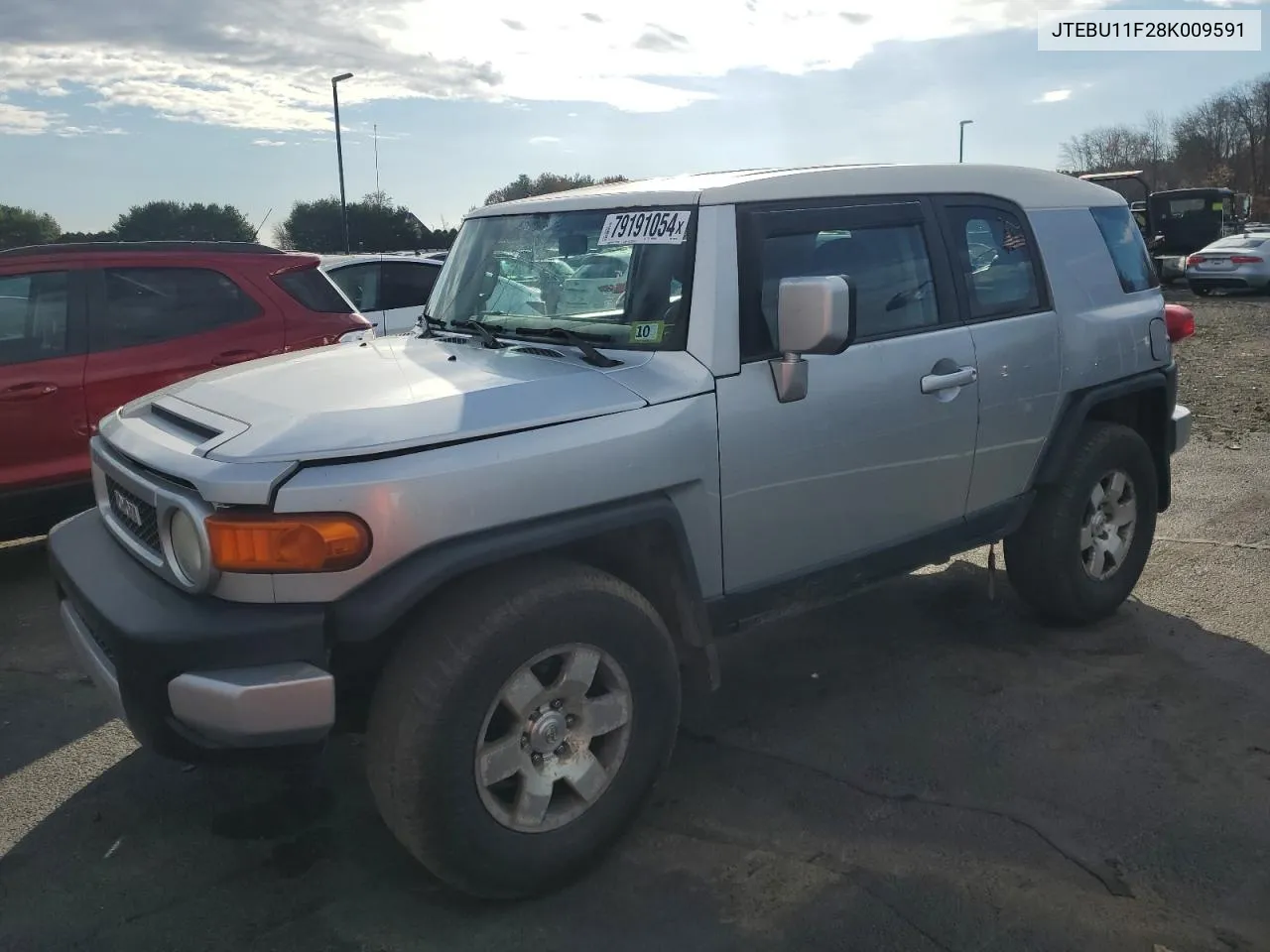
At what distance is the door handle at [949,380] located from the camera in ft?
12.0

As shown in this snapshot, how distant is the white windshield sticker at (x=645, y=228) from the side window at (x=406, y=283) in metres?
6.24

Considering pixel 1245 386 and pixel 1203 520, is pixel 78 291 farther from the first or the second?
pixel 1245 386

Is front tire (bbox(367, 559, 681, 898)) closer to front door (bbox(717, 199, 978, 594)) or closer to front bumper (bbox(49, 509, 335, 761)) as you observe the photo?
front bumper (bbox(49, 509, 335, 761))

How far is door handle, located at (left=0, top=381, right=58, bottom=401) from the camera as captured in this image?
5.23m

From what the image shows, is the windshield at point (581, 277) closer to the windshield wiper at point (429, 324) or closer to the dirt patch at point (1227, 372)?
the windshield wiper at point (429, 324)

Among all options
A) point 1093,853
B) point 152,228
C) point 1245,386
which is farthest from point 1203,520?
point 152,228

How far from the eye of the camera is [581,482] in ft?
9.18

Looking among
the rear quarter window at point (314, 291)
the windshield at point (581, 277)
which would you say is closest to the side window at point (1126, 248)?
the windshield at point (581, 277)

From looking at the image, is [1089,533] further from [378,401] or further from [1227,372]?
[1227,372]

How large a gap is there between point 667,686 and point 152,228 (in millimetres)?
13817

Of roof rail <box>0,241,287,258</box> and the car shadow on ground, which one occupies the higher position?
roof rail <box>0,241,287,258</box>

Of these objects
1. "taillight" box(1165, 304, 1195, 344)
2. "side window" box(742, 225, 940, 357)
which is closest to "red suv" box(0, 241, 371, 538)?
"side window" box(742, 225, 940, 357)

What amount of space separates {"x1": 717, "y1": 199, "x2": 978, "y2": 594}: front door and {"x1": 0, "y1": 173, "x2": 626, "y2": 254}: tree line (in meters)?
8.54

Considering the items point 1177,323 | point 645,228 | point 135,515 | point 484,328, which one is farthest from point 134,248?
point 1177,323
